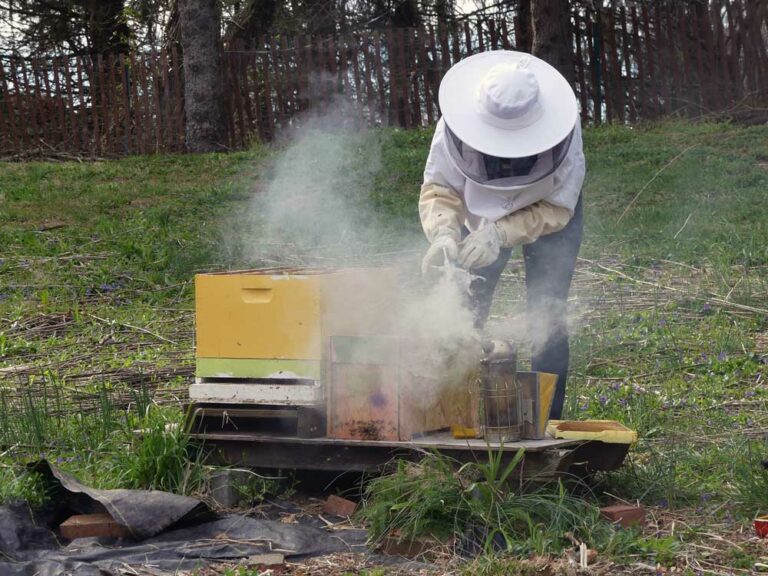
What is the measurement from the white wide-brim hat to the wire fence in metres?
8.09

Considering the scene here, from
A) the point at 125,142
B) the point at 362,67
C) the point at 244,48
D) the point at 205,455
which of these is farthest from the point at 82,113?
the point at 205,455

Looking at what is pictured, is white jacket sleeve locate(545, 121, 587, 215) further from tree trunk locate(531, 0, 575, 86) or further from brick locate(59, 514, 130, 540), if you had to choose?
tree trunk locate(531, 0, 575, 86)

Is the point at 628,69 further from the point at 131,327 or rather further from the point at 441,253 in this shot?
the point at 441,253

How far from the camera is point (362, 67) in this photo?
39.0 ft

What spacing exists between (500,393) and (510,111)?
972 millimetres

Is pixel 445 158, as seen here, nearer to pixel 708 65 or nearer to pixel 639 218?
pixel 639 218

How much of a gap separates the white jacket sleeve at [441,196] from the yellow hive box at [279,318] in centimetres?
32

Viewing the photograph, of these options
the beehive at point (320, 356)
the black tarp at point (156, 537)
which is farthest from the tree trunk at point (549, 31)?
the black tarp at point (156, 537)

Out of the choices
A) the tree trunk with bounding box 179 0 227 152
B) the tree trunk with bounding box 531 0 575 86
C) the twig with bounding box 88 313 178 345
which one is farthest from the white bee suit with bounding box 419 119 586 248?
the tree trunk with bounding box 179 0 227 152

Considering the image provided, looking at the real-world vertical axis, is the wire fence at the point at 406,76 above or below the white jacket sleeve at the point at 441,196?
above

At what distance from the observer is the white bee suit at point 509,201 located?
12.6ft

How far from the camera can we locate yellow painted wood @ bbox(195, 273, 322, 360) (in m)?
3.61

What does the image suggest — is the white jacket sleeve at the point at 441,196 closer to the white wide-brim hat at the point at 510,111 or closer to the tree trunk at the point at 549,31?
the white wide-brim hat at the point at 510,111

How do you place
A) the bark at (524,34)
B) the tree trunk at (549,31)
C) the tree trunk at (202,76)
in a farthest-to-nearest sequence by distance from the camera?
the bark at (524,34), the tree trunk at (202,76), the tree trunk at (549,31)
